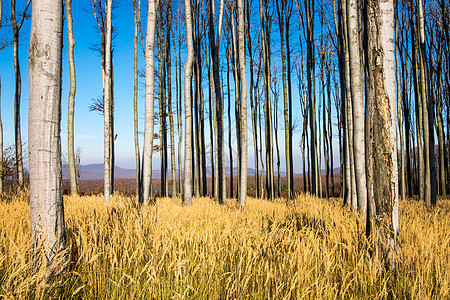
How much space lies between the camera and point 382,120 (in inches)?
104

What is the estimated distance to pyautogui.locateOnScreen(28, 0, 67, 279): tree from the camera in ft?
6.91

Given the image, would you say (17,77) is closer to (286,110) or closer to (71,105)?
(71,105)

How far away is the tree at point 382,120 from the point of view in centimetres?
259

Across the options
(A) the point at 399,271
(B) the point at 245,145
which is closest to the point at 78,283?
(A) the point at 399,271

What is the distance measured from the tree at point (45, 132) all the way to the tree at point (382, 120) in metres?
3.00

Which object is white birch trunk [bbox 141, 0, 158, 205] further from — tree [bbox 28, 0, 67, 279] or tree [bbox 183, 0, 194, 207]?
tree [bbox 28, 0, 67, 279]

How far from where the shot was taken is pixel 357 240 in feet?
10.1

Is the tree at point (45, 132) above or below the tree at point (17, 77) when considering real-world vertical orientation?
below

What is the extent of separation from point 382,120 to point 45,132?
10.4 feet

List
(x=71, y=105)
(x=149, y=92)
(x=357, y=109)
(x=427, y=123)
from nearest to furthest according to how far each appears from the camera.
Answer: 1. (x=357, y=109)
2. (x=149, y=92)
3. (x=427, y=123)
4. (x=71, y=105)

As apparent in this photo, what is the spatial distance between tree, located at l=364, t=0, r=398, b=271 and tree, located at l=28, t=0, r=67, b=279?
300 cm

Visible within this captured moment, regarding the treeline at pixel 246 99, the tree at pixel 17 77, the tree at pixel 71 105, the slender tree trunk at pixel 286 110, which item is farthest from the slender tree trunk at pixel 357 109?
the tree at pixel 17 77

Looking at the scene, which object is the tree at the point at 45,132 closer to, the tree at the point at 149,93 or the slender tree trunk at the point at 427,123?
the tree at the point at 149,93

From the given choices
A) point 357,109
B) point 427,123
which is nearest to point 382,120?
point 357,109
